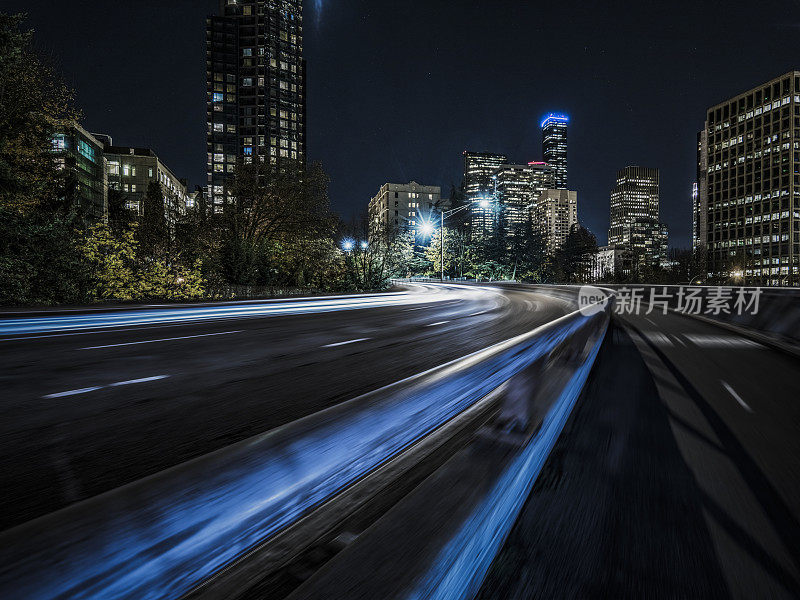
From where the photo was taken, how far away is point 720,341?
1076 cm

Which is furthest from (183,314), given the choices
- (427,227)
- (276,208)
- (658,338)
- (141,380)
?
(427,227)

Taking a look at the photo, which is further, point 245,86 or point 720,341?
point 245,86

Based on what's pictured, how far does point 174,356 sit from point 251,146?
5746 inches

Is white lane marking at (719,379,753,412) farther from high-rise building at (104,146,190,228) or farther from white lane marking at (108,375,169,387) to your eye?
high-rise building at (104,146,190,228)

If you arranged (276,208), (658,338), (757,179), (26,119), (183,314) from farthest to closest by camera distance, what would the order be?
(757,179)
(276,208)
(26,119)
(183,314)
(658,338)

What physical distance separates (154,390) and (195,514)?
4.32 meters

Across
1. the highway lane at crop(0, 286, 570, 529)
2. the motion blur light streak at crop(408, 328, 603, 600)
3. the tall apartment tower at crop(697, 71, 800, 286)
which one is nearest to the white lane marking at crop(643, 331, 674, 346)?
the highway lane at crop(0, 286, 570, 529)

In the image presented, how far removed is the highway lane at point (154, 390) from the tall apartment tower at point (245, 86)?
139m

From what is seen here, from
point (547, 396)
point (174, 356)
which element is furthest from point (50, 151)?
point (547, 396)

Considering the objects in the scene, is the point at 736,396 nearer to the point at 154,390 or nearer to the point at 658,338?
the point at 658,338

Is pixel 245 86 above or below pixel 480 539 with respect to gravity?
above

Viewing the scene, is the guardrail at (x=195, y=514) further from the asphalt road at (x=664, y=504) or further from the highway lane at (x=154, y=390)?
the highway lane at (x=154, y=390)

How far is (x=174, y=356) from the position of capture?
698cm

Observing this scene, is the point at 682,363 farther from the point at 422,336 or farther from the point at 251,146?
the point at 251,146
